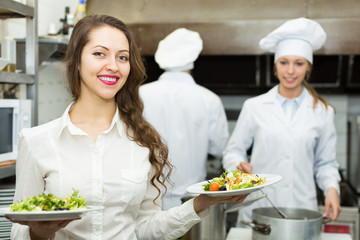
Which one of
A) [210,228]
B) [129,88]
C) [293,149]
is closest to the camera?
[129,88]

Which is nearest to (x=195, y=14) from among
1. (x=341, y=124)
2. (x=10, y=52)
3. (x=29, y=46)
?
(x=29, y=46)

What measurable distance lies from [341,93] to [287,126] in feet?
5.61

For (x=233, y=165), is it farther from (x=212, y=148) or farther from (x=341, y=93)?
(x=341, y=93)

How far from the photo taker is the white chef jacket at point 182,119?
3014mm

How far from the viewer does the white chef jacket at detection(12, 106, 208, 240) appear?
1.38 meters

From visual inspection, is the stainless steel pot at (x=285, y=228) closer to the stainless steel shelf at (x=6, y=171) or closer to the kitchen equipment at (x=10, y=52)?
the stainless steel shelf at (x=6, y=171)

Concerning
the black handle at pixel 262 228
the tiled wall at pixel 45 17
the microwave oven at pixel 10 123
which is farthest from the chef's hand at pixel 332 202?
the tiled wall at pixel 45 17

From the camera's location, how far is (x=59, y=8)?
132 inches

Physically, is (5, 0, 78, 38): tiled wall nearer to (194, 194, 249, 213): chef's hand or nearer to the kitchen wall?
the kitchen wall

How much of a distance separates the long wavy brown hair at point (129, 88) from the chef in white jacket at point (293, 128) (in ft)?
3.08

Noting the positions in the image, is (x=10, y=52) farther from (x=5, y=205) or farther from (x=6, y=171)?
(x=5, y=205)

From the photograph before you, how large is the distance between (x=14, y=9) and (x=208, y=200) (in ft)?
4.42

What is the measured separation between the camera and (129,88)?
1.60m

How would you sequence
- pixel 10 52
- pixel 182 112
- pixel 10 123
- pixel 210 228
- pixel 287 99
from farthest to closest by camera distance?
pixel 182 112, pixel 287 99, pixel 10 52, pixel 10 123, pixel 210 228
